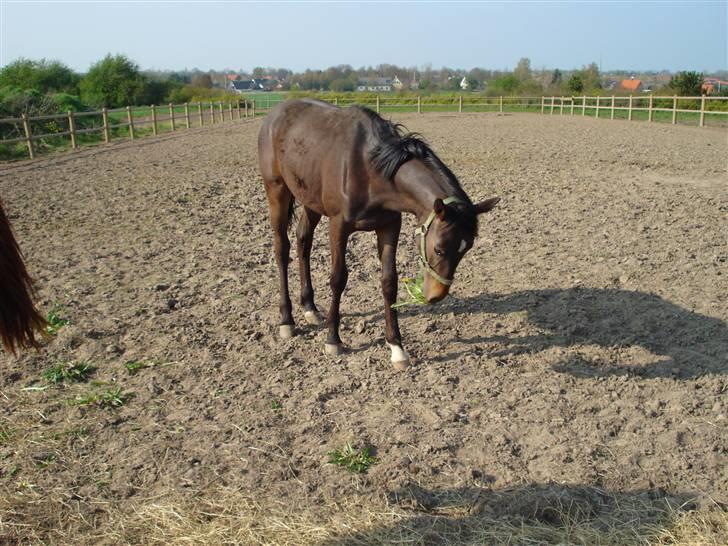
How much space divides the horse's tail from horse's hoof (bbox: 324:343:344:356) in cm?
264

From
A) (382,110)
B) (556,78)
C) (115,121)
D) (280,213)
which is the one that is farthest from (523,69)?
(280,213)

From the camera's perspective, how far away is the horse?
373 cm

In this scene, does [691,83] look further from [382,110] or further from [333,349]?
[333,349]

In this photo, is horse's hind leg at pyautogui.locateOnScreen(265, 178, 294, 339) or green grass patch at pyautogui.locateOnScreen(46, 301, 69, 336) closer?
green grass patch at pyautogui.locateOnScreen(46, 301, 69, 336)

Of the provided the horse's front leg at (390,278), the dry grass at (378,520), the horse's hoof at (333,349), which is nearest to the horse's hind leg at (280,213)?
the horse's hoof at (333,349)

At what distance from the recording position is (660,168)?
39.9ft

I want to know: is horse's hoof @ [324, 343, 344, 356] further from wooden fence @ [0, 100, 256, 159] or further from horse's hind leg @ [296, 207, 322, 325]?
wooden fence @ [0, 100, 256, 159]

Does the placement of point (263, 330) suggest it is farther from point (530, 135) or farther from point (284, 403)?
point (530, 135)

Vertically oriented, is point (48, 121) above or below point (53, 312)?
above

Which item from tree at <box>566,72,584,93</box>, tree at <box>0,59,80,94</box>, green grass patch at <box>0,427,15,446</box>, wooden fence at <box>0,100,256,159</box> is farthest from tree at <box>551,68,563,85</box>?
green grass patch at <box>0,427,15,446</box>

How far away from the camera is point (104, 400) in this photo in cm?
376

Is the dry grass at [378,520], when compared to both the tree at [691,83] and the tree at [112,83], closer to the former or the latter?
the tree at [691,83]

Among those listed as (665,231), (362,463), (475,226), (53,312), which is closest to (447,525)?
(362,463)

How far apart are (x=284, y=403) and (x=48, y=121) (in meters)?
20.9
